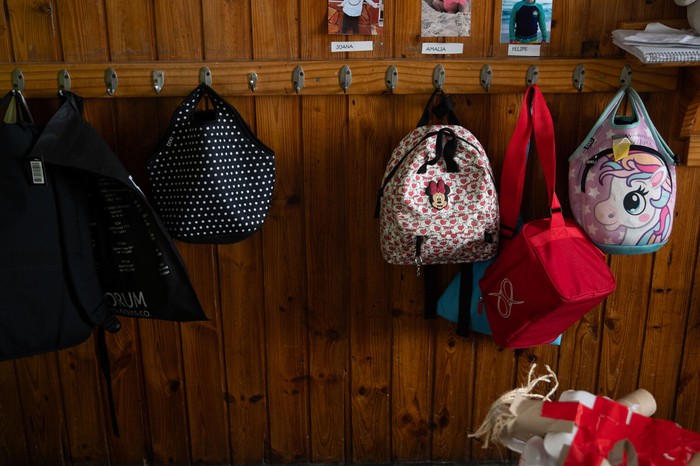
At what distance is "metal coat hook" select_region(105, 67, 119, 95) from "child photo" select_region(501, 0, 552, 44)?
911 millimetres

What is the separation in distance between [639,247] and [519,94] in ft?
1.49

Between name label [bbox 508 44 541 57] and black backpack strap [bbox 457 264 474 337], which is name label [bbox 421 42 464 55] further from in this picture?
black backpack strap [bbox 457 264 474 337]

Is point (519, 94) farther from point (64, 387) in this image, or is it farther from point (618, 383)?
point (64, 387)

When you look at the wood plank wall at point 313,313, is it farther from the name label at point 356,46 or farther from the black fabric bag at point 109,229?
the black fabric bag at point 109,229

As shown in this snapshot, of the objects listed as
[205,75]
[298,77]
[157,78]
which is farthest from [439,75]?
[157,78]

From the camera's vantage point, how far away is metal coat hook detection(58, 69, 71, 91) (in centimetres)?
142

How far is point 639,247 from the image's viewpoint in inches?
52.6

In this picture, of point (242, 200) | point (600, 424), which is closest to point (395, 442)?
point (242, 200)

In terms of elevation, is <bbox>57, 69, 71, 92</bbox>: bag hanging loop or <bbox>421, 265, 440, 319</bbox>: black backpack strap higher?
<bbox>57, 69, 71, 92</bbox>: bag hanging loop

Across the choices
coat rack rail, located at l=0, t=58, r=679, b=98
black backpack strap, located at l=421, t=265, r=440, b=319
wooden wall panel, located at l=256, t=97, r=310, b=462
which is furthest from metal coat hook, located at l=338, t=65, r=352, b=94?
black backpack strap, located at l=421, t=265, r=440, b=319

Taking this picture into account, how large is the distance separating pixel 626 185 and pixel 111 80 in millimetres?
1178

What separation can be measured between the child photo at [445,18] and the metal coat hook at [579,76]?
0.87 feet

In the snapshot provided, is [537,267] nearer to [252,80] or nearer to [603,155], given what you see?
[603,155]

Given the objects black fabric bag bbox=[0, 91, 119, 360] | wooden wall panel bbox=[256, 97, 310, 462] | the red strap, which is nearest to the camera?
black fabric bag bbox=[0, 91, 119, 360]
